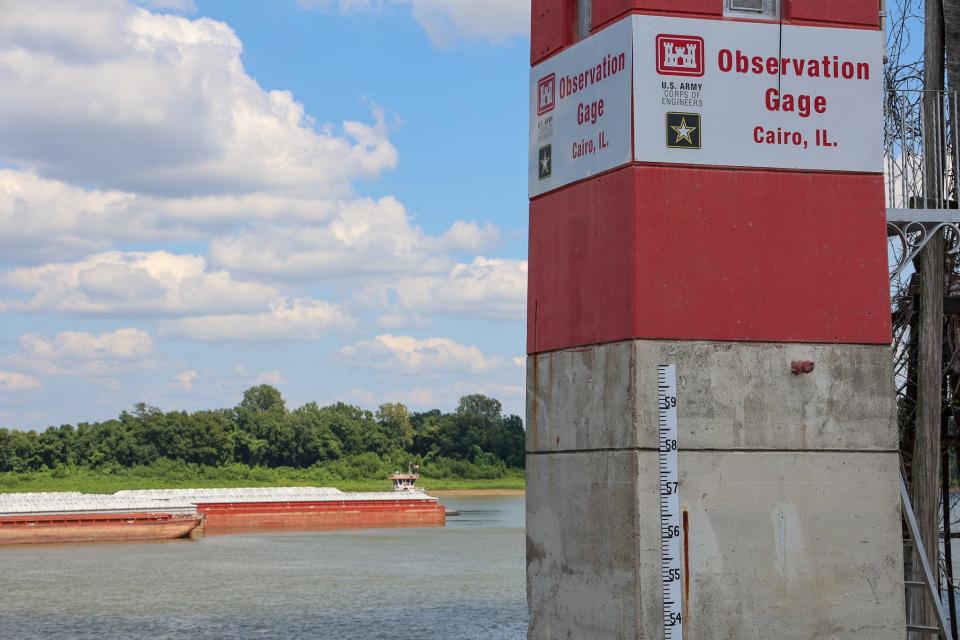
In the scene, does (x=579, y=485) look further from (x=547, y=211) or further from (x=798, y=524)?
(x=547, y=211)

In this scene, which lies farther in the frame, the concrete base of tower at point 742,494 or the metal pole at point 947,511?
the metal pole at point 947,511

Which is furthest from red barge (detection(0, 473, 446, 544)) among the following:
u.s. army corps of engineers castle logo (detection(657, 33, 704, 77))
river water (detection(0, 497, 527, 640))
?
u.s. army corps of engineers castle logo (detection(657, 33, 704, 77))

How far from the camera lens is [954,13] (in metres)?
10.9

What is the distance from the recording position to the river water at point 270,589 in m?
27.3

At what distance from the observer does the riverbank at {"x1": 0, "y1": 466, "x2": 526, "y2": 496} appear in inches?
3935

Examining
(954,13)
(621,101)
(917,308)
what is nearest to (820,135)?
(621,101)

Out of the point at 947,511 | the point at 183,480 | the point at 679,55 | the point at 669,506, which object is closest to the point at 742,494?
the point at 669,506

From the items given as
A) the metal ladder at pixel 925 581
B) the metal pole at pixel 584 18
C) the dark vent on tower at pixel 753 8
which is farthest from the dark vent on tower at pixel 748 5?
the metal ladder at pixel 925 581

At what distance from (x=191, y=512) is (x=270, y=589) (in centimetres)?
2902

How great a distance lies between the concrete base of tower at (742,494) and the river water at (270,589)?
18.2m

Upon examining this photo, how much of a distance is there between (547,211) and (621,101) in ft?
3.59

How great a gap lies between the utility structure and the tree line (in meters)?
106

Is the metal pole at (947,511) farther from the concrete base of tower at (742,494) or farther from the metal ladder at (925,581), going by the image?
the concrete base of tower at (742,494)

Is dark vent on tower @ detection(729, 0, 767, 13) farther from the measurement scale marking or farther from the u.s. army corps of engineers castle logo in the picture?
the measurement scale marking
